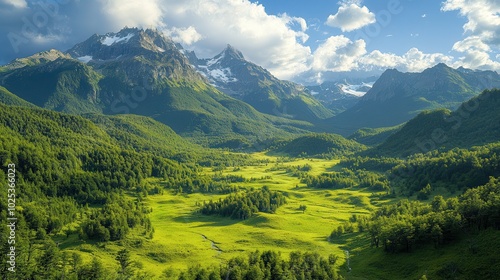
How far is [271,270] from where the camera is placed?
11069cm

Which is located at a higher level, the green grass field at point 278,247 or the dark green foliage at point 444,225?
the dark green foliage at point 444,225

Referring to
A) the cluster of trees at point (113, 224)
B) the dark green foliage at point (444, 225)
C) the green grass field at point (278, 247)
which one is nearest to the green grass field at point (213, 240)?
the green grass field at point (278, 247)

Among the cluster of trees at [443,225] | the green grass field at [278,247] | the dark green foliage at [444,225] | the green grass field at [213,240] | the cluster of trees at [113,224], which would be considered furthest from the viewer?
the cluster of trees at [113,224]

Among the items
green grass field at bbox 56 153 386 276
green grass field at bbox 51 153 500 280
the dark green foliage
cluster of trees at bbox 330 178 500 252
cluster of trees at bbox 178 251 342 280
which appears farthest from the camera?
green grass field at bbox 56 153 386 276

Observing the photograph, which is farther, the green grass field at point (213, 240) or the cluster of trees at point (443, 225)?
the green grass field at point (213, 240)

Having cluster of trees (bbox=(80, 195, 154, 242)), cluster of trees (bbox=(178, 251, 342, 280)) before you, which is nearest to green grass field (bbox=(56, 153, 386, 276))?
cluster of trees (bbox=(80, 195, 154, 242))

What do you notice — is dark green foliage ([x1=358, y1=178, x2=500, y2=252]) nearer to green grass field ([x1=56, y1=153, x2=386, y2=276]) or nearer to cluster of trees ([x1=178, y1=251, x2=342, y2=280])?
green grass field ([x1=56, y1=153, x2=386, y2=276])

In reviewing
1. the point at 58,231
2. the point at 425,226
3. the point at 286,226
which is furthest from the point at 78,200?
the point at 425,226

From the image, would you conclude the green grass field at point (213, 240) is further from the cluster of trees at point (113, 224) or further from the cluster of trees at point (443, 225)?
the cluster of trees at point (443, 225)

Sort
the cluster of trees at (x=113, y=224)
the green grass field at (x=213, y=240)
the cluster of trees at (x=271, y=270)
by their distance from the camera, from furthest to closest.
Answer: the cluster of trees at (x=113, y=224)
the green grass field at (x=213, y=240)
the cluster of trees at (x=271, y=270)

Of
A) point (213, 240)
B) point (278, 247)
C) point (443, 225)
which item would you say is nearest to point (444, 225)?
point (443, 225)

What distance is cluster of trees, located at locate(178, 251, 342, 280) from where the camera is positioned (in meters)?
105

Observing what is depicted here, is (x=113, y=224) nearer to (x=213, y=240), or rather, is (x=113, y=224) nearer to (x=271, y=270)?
(x=213, y=240)

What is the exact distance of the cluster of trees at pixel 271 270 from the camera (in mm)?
105000
